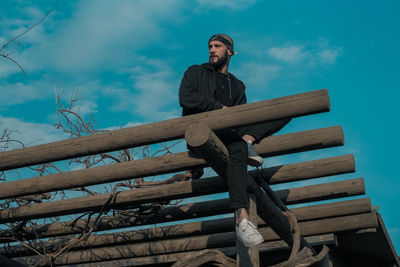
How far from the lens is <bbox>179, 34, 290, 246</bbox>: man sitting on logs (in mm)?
4322

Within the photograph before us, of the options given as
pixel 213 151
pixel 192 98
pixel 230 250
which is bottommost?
pixel 230 250

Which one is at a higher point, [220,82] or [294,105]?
[220,82]

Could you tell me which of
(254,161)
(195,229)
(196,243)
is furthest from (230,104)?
(196,243)

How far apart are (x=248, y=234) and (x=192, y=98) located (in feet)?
4.67

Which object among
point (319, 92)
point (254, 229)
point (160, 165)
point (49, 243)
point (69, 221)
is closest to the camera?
point (319, 92)

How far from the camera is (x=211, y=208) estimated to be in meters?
6.46

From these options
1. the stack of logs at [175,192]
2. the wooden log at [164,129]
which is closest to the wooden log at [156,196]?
the stack of logs at [175,192]

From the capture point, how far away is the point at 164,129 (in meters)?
4.32

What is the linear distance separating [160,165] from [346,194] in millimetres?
2864

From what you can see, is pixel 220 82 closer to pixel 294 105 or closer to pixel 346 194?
pixel 294 105

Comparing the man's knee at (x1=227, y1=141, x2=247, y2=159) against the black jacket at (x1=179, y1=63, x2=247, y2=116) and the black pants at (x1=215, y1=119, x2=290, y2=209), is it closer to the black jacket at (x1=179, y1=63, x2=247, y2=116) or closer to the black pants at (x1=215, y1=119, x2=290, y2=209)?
the black pants at (x1=215, y1=119, x2=290, y2=209)

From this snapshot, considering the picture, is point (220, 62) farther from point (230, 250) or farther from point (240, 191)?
point (230, 250)

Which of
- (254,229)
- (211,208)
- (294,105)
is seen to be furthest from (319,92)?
(211,208)

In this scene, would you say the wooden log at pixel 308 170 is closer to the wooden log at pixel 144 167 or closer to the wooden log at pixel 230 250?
the wooden log at pixel 144 167
